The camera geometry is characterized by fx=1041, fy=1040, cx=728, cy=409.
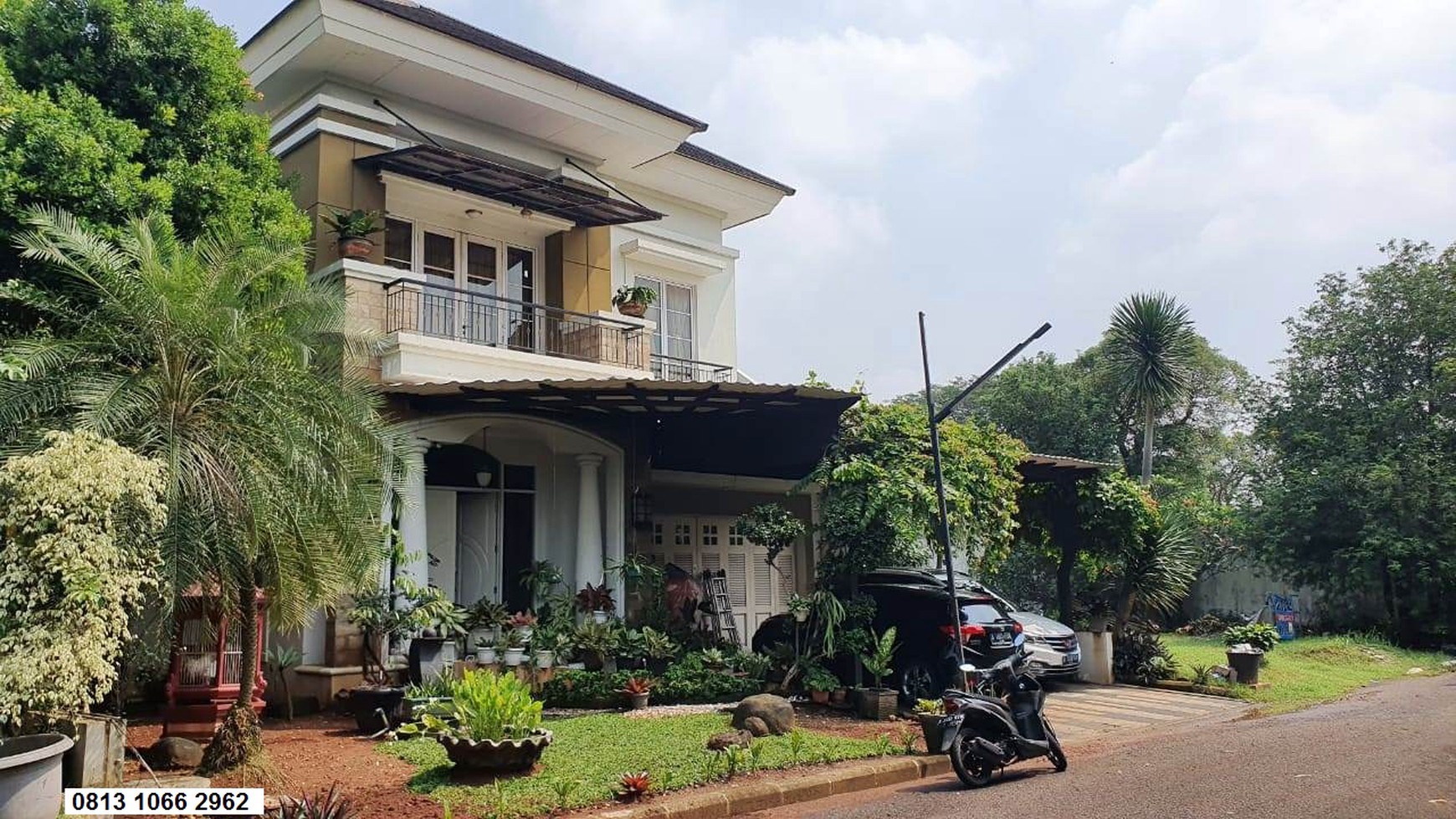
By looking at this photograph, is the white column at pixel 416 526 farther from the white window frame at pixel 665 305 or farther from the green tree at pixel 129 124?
the white window frame at pixel 665 305

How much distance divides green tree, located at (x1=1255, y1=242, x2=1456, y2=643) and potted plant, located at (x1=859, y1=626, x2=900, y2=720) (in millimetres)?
16890

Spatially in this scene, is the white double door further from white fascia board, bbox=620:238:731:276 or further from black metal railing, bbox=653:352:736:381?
white fascia board, bbox=620:238:731:276

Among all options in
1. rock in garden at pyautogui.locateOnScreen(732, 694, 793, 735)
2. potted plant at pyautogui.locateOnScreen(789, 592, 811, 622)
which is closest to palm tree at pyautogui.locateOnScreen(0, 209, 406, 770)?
rock in garden at pyautogui.locateOnScreen(732, 694, 793, 735)

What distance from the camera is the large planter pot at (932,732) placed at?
385 inches

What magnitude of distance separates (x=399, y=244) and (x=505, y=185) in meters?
1.86

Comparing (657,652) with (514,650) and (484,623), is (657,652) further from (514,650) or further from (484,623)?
(484,623)

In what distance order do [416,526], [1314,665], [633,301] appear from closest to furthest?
[416,526]
[633,301]
[1314,665]

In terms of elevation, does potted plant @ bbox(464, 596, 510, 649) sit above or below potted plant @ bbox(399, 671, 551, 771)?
above

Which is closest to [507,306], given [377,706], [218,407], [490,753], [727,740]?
[377,706]

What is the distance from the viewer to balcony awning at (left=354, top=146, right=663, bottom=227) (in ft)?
46.0

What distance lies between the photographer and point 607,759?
8797 mm

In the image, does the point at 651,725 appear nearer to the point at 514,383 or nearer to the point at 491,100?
the point at 514,383

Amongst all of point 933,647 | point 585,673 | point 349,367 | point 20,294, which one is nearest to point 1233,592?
point 933,647

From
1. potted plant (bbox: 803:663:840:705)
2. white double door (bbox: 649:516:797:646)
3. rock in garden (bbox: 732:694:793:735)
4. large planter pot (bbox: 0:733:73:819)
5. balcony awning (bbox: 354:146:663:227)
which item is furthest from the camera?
white double door (bbox: 649:516:797:646)
